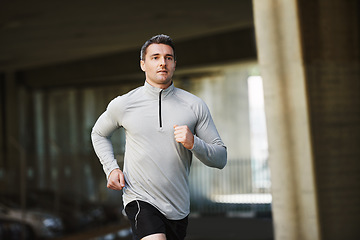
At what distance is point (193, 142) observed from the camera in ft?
10.4

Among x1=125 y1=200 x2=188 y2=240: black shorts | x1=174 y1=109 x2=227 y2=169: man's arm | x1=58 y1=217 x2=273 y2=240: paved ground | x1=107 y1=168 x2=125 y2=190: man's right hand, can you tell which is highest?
x1=174 y1=109 x2=227 y2=169: man's arm

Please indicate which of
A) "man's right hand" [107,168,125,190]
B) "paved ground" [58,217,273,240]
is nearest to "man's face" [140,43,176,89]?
"man's right hand" [107,168,125,190]

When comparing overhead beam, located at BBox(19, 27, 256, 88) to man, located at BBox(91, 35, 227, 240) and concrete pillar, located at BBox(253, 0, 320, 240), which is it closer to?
concrete pillar, located at BBox(253, 0, 320, 240)

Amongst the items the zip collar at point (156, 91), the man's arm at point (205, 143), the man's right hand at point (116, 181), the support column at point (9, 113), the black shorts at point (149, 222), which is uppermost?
the support column at point (9, 113)

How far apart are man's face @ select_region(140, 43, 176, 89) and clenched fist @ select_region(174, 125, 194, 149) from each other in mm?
427

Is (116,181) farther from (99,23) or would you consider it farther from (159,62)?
(99,23)

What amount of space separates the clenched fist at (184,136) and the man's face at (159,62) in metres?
0.43

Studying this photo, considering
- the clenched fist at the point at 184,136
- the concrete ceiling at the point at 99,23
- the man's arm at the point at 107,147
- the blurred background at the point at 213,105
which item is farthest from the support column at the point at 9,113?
the clenched fist at the point at 184,136

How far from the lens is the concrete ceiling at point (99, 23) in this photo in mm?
13867

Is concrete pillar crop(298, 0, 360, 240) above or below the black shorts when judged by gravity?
above

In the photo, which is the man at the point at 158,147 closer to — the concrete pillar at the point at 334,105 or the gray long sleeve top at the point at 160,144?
the gray long sleeve top at the point at 160,144

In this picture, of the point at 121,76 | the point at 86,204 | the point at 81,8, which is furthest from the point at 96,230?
the point at 121,76

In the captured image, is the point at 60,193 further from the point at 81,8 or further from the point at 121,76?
the point at 121,76

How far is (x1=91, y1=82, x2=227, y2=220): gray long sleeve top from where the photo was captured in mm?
3432
